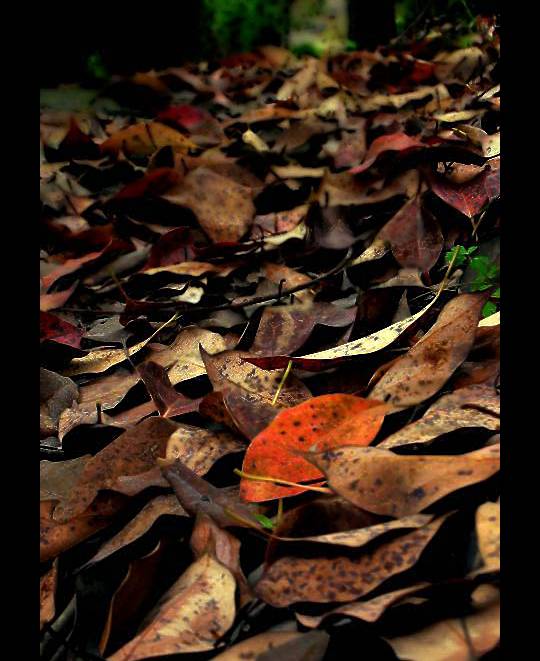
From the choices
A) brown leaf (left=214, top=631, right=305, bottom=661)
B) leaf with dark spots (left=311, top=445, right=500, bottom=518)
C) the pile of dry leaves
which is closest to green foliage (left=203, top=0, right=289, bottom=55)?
the pile of dry leaves

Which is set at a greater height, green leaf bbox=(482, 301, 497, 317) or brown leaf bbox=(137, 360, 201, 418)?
green leaf bbox=(482, 301, 497, 317)

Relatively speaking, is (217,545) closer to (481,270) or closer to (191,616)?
(191,616)

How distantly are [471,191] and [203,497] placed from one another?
2.75 ft

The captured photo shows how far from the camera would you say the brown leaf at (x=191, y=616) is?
67 cm

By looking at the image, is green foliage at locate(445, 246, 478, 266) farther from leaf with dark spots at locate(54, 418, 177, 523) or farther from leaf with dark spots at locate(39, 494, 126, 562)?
leaf with dark spots at locate(39, 494, 126, 562)

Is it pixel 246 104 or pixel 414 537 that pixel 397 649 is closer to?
pixel 414 537

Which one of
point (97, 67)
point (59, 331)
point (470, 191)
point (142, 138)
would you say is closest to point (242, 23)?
point (97, 67)

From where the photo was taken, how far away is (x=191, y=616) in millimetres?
696

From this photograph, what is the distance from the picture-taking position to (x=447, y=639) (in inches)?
24.0

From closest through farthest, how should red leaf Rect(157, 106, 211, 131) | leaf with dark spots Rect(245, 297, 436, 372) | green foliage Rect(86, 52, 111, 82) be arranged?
leaf with dark spots Rect(245, 297, 436, 372), red leaf Rect(157, 106, 211, 131), green foliage Rect(86, 52, 111, 82)

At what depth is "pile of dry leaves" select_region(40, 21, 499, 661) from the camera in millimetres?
673

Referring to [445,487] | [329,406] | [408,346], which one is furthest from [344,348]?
[445,487]

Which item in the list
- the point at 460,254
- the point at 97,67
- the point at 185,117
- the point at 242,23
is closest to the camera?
the point at 460,254

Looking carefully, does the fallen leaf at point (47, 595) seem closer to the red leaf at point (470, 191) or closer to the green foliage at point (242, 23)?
the red leaf at point (470, 191)
